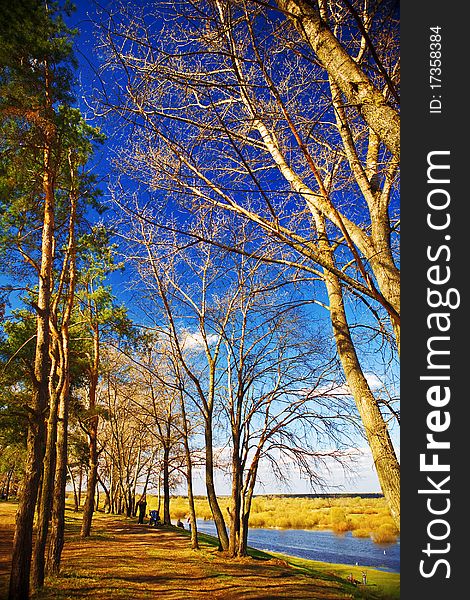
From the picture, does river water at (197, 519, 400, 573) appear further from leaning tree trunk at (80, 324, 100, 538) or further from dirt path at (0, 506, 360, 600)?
leaning tree trunk at (80, 324, 100, 538)

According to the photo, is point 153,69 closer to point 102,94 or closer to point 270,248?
point 102,94

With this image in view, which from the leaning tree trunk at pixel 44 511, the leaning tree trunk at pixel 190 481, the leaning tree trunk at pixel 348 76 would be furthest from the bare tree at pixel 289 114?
the leaning tree trunk at pixel 190 481

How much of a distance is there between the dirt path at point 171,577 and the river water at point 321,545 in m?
3.25

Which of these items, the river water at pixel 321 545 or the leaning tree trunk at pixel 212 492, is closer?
the leaning tree trunk at pixel 212 492

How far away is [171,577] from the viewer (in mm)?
4848

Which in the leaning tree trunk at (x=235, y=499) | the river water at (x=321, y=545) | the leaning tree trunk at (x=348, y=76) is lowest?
the river water at (x=321, y=545)

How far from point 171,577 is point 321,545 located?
26.7 feet

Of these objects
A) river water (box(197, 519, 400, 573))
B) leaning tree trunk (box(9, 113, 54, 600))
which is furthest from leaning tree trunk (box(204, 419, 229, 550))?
river water (box(197, 519, 400, 573))

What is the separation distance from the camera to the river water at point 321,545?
9.15m

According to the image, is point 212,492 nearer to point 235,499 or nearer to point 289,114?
point 235,499

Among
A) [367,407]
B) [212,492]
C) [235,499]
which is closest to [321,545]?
[235,499]

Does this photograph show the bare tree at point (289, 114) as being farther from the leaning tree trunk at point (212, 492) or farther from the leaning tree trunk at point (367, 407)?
the leaning tree trunk at point (212, 492)

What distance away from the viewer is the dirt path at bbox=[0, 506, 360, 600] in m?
4.07

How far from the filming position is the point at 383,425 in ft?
5.00
